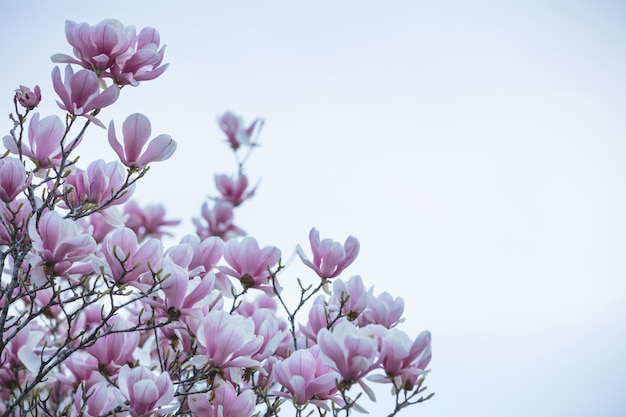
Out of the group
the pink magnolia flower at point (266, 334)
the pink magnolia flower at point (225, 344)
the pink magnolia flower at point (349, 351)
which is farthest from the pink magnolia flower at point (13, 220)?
the pink magnolia flower at point (349, 351)

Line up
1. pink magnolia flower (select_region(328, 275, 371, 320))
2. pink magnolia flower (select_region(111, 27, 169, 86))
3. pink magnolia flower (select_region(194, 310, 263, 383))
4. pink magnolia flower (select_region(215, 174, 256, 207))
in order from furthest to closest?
pink magnolia flower (select_region(215, 174, 256, 207)), pink magnolia flower (select_region(328, 275, 371, 320)), pink magnolia flower (select_region(111, 27, 169, 86)), pink magnolia flower (select_region(194, 310, 263, 383))

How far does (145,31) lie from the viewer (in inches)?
49.1

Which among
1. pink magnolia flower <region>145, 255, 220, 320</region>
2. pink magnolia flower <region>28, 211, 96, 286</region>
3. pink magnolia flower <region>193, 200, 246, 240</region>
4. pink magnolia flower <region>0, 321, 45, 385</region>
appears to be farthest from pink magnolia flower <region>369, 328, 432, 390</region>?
pink magnolia flower <region>193, 200, 246, 240</region>

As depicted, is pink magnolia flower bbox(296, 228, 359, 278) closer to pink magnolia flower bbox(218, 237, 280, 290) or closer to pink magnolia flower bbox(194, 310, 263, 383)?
pink magnolia flower bbox(218, 237, 280, 290)

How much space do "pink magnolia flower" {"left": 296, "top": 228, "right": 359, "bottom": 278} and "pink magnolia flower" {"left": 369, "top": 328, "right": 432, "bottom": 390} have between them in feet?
1.20

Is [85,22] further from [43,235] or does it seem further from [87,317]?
[87,317]

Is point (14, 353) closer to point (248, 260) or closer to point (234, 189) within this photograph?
point (248, 260)

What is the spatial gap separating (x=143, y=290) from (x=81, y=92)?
0.42 m

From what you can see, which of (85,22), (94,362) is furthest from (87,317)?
(85,22)

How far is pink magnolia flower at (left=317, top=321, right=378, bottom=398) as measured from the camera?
3.32ft

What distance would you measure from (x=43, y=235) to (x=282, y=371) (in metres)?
0.53

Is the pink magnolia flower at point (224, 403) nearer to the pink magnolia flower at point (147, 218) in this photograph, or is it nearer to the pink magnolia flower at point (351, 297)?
the pink magnolia flower at point (351, 297)

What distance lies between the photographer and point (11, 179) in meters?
1.17

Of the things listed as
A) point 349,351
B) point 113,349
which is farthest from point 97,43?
point 349,351
